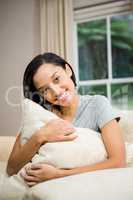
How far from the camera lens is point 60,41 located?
375cm

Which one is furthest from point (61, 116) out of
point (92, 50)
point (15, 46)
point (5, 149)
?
point (15, 46)

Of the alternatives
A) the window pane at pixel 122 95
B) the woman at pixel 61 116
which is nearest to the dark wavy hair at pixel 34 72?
the woman at pixel 61 116

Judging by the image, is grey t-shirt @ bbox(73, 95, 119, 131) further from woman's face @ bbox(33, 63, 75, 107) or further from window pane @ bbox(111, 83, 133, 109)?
window pane @ bbox(111, 83, 133, 109)

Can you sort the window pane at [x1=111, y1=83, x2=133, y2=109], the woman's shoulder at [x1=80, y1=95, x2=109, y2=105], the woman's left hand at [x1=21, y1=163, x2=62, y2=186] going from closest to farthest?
the woman's left hand at [x1=21, y1=163, x2=62, y2=186] → the woman's shoulder at [x1=80, y1=95, x2=109, y2=105] → the window pane at [x1=111, y1=83, x2=133, y2=109]

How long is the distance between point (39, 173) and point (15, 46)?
10.4 feet

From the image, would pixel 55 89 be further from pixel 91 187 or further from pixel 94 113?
pixel 91 187

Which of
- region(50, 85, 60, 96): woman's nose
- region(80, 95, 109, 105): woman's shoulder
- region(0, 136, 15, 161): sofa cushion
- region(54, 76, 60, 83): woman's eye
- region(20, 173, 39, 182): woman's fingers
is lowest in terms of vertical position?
region(0, 136, 15, 161): sofa cushion

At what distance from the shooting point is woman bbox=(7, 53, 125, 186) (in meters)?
1.19

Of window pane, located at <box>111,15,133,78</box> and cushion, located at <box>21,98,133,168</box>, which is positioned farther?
window pane, located at <box>111,15,133,78</box>

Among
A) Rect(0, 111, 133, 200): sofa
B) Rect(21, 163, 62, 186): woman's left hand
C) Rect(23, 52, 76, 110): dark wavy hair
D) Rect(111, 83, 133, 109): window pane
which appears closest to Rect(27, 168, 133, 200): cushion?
Rect(0, 111, 133, 200): sofa

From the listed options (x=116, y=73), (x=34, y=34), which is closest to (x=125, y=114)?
(x=116, y=73)

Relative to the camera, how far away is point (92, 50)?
3984 millimetres

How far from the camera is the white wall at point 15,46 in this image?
4.02 m

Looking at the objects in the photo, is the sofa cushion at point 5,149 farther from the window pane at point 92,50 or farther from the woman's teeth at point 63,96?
the window pane at point 92,50
